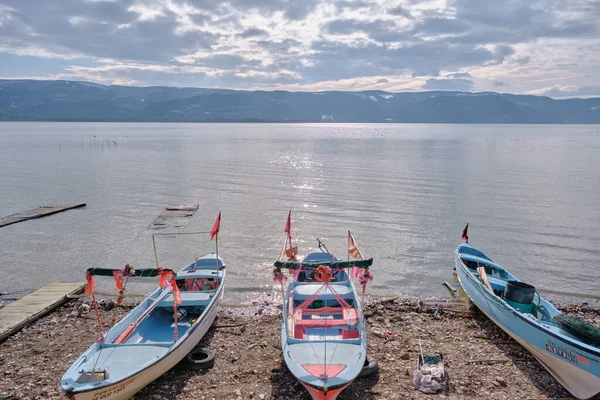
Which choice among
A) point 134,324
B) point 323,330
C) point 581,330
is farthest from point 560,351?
point 134,324

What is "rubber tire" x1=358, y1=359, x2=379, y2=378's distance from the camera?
44.0 ft

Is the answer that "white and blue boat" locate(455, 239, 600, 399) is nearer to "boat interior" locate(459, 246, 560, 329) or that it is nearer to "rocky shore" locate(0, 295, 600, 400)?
"boat interior" locate(459, 246, 560, 329)

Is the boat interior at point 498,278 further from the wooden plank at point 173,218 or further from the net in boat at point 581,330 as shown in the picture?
the wooden plank at point 173,218

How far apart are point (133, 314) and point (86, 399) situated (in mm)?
4399

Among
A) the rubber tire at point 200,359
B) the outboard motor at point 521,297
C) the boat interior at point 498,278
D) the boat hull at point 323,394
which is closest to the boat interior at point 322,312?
the boat hull at point 323,394

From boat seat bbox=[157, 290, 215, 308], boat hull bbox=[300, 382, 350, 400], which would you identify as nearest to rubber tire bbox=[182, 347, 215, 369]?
boat seat bbox=[157, 290, 215, 308]

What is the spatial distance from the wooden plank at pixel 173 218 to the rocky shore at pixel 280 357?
45.8ft

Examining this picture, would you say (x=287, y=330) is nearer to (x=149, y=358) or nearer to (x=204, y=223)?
(x=149, y=358)

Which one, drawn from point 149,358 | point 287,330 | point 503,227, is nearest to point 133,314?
point 149,358

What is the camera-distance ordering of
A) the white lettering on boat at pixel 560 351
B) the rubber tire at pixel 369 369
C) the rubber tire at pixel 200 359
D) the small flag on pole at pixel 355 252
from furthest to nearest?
the small flag on pole at pixel 355 252
the rubber tire at pixel 200 359
the rubber tire at pixel 369 369
the white lettering on boat at pixel 560 351

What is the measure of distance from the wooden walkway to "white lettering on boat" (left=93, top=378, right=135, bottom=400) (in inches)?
302

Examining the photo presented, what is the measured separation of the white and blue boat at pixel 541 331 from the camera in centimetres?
1228

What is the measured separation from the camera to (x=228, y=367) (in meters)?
14.4

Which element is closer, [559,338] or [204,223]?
[559,338]
